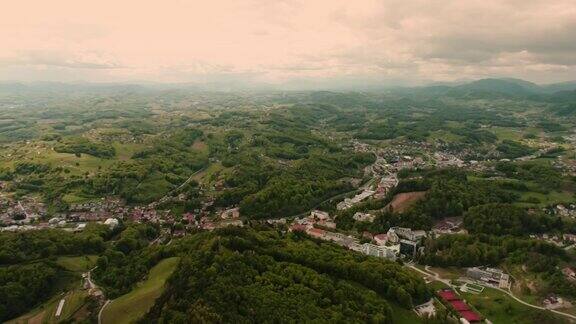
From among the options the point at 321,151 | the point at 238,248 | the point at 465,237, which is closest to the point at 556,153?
the point at 321,151

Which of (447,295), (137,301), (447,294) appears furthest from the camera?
(447,294)

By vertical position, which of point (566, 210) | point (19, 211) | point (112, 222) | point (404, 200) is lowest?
point (19, 211)

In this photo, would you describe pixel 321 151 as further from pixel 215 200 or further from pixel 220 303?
pixel 220 303

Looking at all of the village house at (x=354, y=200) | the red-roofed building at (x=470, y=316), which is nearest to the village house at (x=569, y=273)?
the red-roofed building at (x=470, y=316)

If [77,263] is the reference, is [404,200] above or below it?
above

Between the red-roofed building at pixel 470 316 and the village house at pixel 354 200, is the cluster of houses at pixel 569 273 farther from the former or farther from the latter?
the village house at pixel 354 200

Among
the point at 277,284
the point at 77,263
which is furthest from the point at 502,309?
the point at 77,263

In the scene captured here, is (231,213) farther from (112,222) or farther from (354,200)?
(354,200)
